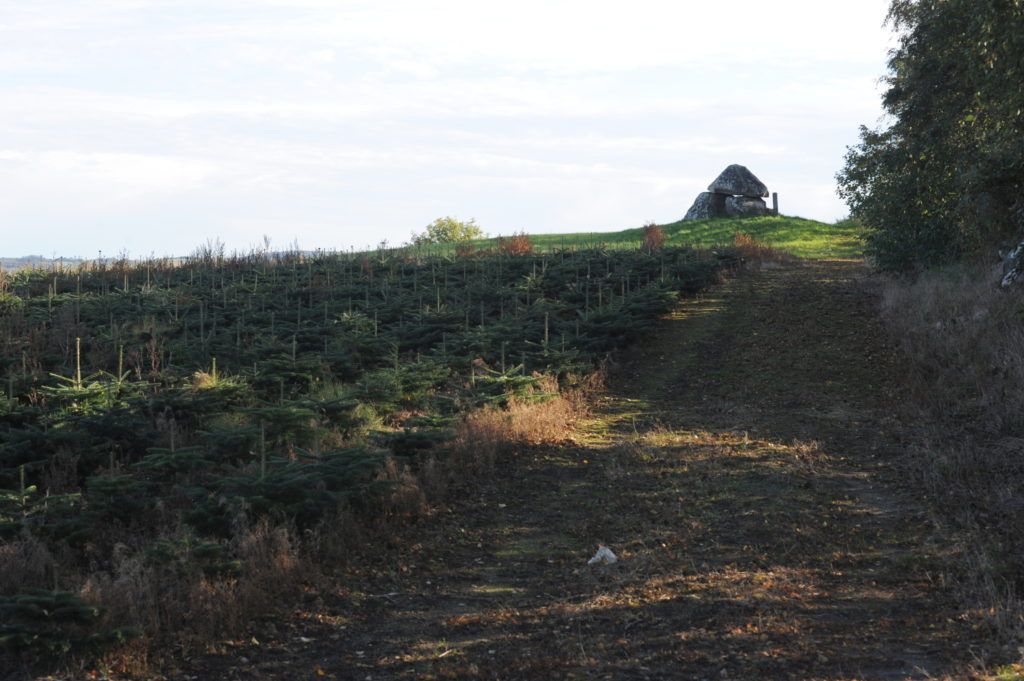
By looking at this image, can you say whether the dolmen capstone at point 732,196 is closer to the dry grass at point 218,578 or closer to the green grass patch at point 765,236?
the green grass patch at point 765,236

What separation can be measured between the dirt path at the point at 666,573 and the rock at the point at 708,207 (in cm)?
3457

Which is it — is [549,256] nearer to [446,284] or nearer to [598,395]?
[446,284]

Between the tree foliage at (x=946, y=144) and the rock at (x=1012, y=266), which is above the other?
the tree foliage at (x=946, y=144)

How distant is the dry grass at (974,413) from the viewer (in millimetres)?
7750

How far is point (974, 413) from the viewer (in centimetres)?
1348

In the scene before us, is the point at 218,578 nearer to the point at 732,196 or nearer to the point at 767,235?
the point at 767,235

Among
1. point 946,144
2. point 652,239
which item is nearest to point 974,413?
point 946,144

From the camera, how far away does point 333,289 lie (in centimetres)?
2786

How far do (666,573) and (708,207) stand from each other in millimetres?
42963

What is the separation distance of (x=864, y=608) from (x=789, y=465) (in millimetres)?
4625

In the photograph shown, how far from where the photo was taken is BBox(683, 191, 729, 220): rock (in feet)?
161

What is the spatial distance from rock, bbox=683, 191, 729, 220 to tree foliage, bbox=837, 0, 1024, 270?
2112 cm

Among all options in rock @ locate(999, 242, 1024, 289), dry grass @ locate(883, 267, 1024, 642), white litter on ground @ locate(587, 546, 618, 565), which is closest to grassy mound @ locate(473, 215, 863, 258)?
dry grass @ locate(883, 267, 1024, 642)

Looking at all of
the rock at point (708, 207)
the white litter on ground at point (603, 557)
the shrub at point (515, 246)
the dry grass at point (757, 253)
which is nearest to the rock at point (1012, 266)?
the white litter on ground at point (603, 557)
